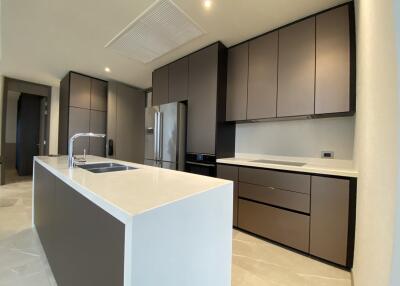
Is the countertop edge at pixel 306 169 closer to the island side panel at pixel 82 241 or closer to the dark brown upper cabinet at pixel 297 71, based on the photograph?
the dark brown upper cabinet at pixel 297 71

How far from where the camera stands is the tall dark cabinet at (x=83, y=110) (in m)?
3.75

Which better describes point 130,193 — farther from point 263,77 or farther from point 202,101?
point 263,77

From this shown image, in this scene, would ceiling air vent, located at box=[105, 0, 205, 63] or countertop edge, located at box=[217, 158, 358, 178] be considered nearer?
countertop edge, located at box=[217, 158, 358, 178]

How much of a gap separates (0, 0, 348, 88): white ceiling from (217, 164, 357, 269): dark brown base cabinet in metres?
1.72

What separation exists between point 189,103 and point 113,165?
4.84 feet

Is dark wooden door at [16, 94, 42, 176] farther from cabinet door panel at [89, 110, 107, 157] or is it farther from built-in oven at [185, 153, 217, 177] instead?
built-in oven at [185, 153, 217, 177]

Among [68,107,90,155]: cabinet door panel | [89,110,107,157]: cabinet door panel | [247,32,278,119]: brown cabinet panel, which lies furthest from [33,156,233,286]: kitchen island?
[89,110,107,157]: cabinet door panel

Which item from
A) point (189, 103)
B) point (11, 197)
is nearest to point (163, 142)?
point (189, 103)

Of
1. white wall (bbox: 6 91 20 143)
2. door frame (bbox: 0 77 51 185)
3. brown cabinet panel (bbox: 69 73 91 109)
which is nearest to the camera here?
brown cabinet panel (bbox: 69 73 91 109)

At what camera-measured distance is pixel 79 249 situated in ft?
3.07

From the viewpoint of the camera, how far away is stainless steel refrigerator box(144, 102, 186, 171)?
2766 millimetres

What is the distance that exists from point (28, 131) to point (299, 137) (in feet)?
24.5

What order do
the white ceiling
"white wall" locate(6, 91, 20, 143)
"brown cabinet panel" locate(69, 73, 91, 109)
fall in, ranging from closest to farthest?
the white ceiling → "brown cabinet panel" locate(69, 73, 91, 109) → "white wall" locate(6, 91, 20, 143)

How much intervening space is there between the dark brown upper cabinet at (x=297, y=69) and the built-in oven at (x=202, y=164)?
3.49 feet
